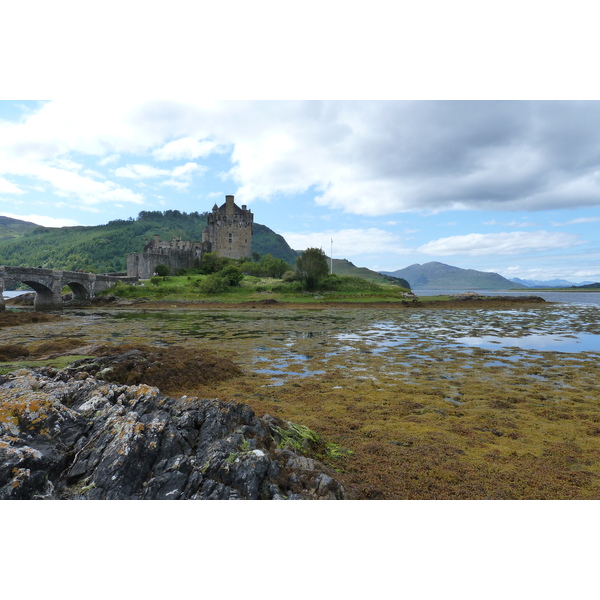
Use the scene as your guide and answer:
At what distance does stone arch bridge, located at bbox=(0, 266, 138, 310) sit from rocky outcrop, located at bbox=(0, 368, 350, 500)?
4547 centimetres

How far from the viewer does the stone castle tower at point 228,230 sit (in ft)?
327

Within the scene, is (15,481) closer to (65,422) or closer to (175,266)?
(65,422)

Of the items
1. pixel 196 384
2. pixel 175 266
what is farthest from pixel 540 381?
pixel 175 266

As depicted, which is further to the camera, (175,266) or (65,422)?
(175,266)

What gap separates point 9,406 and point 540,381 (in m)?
14.5

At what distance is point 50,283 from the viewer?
48250 mm

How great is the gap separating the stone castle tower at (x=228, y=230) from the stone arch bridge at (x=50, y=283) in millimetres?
42322

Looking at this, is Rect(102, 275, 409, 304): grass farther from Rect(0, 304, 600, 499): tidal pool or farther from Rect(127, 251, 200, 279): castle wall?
Rect(0, 304, 600, 499): tidal pool

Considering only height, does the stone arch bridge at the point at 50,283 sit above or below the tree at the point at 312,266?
below

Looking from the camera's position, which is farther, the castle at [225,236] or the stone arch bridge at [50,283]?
the castle at [225,236]

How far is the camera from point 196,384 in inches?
455

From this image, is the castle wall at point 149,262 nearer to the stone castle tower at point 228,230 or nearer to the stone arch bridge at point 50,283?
the stone castle tower at point 228,230

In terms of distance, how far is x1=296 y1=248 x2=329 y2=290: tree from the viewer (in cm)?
6631

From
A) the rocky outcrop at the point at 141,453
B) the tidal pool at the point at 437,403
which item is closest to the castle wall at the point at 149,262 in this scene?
the tidal pool at the point at 437,403
